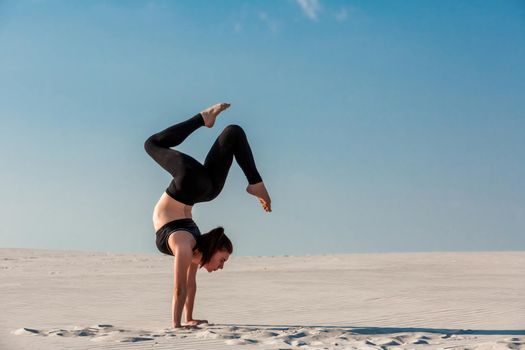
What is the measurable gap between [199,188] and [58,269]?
1177 centimetres

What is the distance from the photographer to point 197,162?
6457 mm

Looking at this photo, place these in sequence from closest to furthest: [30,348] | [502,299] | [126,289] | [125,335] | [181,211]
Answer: [30,348], [125,335], [181,211], [502,299], [126,289]

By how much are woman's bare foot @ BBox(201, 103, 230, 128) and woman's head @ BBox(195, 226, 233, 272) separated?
3.51ft

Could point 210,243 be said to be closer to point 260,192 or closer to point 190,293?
point 190,293

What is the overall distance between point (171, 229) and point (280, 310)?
96.2 inches

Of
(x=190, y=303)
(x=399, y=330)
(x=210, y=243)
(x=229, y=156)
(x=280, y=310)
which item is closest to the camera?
(x=229, y=156)

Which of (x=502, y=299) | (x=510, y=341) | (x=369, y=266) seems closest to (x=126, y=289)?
(x=502, y=299)

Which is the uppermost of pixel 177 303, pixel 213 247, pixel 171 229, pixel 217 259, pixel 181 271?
pixel 171 229

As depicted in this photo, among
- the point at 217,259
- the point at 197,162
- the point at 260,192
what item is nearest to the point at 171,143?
the point at 197,162

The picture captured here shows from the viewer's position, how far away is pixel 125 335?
20.1 feet

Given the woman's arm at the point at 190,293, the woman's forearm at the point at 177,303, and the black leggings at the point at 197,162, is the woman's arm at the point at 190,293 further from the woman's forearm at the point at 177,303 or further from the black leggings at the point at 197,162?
the black leggings at the point at 197,162

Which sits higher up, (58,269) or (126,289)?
(58,269)

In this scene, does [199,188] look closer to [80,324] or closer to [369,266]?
[80,324]

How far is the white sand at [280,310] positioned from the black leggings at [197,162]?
4.54ft
